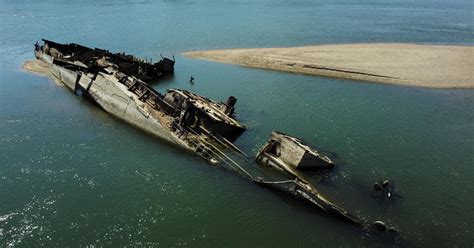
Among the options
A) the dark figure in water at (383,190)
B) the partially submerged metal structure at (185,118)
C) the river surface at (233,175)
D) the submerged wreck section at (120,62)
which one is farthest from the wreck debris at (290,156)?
the submerged wreck section at (120,62)

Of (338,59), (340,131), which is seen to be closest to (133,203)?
(340,131)

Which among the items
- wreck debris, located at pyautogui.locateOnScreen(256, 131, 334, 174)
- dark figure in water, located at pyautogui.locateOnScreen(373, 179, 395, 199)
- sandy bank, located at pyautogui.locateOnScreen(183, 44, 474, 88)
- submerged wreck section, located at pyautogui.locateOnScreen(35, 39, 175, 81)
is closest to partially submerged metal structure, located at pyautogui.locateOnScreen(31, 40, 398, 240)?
wreck debris, located at pyautogui.locateOnScreen(256, 131, 334, 174)

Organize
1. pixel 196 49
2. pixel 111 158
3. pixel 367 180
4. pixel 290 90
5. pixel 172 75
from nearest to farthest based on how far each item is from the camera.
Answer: pixel 367 180, pixel 111 158, pixel 290 90, pixel 172 75, pixel 196 49

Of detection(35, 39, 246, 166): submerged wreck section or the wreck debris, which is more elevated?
the wreck debris

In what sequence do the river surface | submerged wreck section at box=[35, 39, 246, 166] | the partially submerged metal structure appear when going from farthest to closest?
submerged wreck section at box=[35, 39, 246, 166]
the partially submerged metal structure
the river surface

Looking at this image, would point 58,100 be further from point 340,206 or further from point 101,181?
point 340,206

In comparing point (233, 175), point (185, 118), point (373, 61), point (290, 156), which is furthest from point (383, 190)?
point (373, 61)

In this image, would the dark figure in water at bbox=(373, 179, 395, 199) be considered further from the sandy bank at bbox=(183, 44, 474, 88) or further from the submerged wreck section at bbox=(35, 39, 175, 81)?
the submerged wreck section at bbox=(35, 39, 175, 81)

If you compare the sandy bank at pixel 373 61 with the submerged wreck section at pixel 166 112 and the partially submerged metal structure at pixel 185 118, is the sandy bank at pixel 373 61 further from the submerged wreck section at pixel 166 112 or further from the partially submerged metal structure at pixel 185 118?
the submerged wreck section at pixel 166 112
